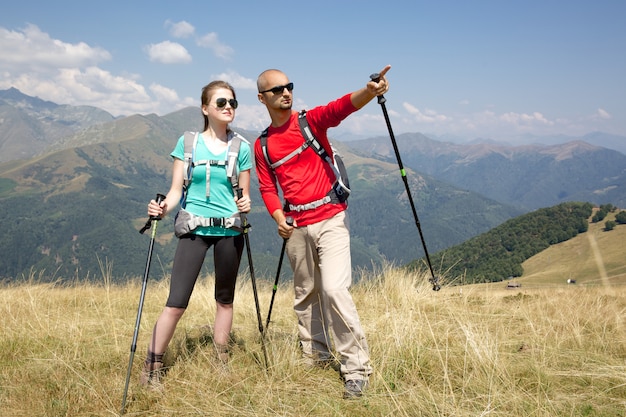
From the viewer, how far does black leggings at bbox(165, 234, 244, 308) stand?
4.24m

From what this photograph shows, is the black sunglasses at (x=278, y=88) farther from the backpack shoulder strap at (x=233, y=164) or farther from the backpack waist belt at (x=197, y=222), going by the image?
the backpack waist belt at (x=197, y=222)

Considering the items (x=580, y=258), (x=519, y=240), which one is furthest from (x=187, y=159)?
(x=519, y=240)

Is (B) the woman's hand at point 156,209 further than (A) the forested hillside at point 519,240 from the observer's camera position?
No

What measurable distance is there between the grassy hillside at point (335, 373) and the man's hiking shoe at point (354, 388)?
0.09 metres

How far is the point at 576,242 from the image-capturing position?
133000 millimetres

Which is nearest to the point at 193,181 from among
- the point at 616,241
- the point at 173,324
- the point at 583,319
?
the point at 173,324

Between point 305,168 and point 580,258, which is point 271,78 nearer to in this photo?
point 305,168

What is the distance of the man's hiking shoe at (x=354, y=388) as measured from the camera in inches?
149

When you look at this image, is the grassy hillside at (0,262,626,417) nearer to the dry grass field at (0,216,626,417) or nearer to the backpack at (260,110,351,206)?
the dry grass field at (0,216,626,417)

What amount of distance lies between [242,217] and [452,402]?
255cm

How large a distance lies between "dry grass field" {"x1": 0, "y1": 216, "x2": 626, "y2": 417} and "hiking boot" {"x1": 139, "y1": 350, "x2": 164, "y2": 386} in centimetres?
10

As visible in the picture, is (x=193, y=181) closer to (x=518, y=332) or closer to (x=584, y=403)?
(x=584, y=403)

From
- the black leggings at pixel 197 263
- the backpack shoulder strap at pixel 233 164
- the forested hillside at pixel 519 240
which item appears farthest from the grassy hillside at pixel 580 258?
the backpack shoulder strap at pixel 233 164

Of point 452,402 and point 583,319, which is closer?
point 452,402
